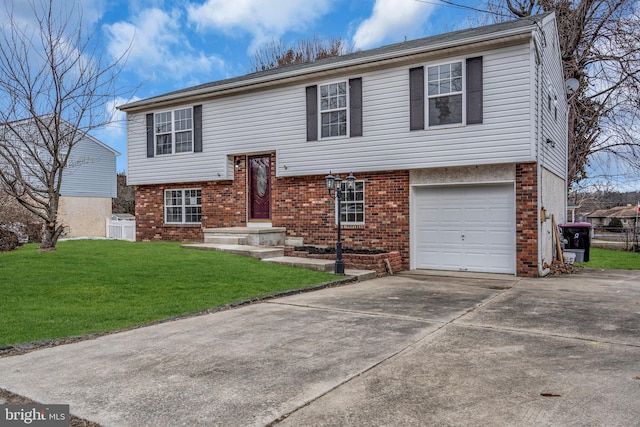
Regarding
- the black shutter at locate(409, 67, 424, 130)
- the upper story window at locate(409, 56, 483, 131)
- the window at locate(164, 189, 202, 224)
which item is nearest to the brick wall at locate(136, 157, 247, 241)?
the window at locate(164, 189, 202, 224)

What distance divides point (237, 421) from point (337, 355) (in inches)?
61.3

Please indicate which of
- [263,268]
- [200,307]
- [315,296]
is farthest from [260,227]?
[200,307]

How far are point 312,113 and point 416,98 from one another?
296 centimetres

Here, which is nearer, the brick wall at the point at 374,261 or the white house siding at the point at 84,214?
the brick wall at the point at 374,261

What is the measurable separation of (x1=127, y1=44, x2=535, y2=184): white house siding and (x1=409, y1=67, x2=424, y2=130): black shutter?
0.15 metres

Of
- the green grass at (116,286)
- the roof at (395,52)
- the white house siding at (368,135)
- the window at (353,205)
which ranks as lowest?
the green grass at (116,286)

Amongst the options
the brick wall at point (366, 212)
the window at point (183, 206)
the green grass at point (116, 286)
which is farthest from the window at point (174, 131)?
the green grass at point (116, 286)

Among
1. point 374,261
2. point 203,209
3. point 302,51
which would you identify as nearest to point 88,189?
point 203,209

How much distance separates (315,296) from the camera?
7.68 metres

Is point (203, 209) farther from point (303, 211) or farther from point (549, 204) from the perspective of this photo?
point (549, 204)

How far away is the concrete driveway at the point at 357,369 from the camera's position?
2992mm

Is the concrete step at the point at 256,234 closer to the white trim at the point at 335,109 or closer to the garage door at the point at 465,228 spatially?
the white trim at the point at 335,109

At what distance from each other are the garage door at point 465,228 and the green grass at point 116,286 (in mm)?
3361

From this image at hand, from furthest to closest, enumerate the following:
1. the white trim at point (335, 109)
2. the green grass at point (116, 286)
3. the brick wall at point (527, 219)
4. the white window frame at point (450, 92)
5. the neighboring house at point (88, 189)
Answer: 1. the neighboring house at point (88, 189)
2. the white trim at point (335, 109)
3. the white window frame at point (450, 92)
4. the brick wall at point (527, 219)
5. the green grass at point (116, 286)
